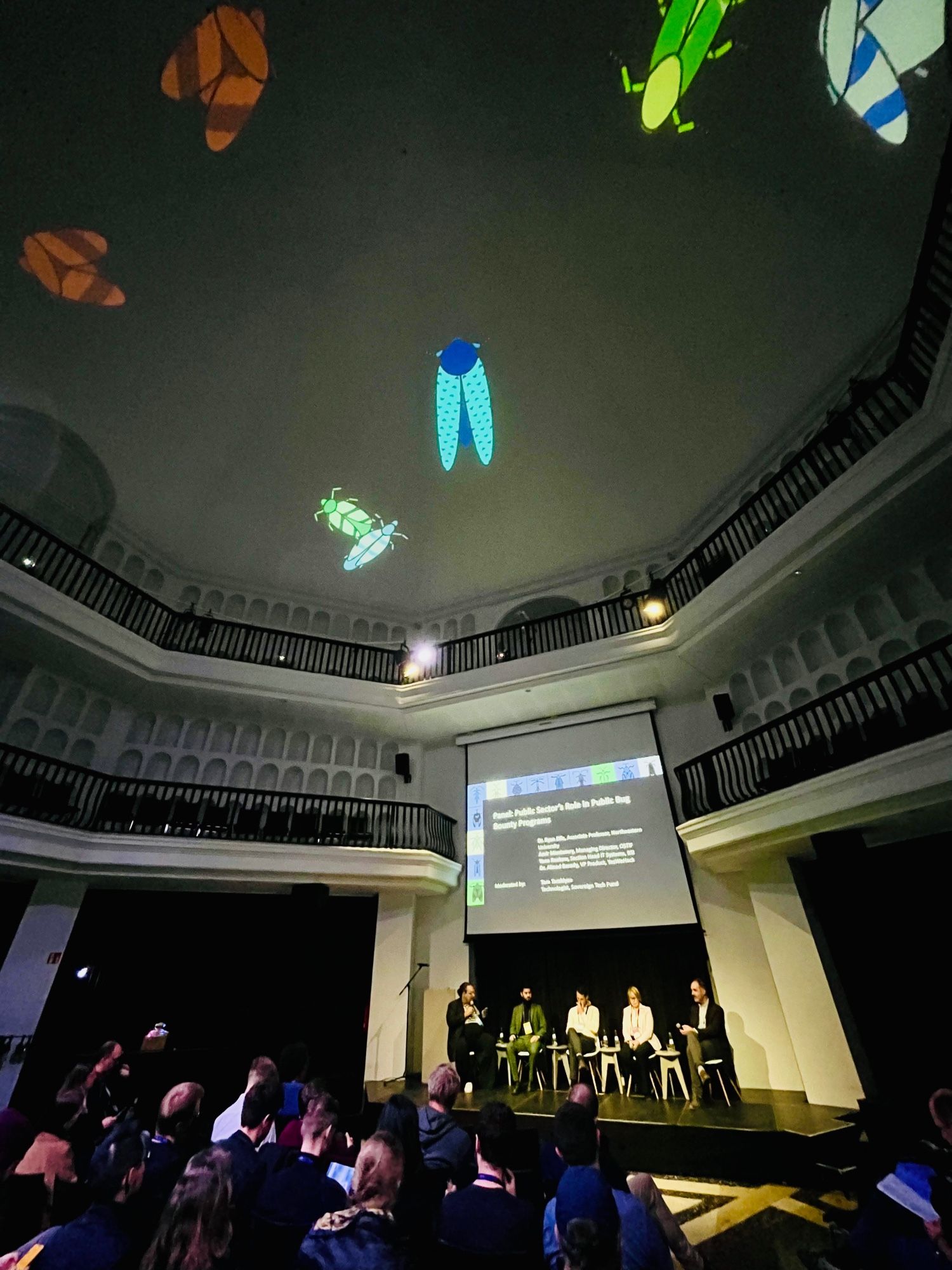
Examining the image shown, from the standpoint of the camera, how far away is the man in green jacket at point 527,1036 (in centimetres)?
684

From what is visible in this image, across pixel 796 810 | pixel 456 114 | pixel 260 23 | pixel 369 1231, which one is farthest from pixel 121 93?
pixel 796 810

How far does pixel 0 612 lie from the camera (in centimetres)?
692

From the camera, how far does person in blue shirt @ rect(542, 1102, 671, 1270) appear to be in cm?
173

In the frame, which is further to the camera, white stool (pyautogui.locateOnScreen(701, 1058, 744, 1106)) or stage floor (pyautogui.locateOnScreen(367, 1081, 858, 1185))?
white stool (pyautogui.locateOnScreen(701, 1058, 744, 1106))

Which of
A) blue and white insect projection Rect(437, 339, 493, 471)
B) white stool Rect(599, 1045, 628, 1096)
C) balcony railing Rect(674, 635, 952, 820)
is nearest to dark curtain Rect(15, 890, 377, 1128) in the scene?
white stool Rect(599, 1045, 628, 1096)

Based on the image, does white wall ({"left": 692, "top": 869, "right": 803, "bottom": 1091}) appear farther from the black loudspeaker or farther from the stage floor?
the black loudspeaker

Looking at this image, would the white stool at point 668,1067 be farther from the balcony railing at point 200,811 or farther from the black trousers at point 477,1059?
the balcony railing at point 200,811

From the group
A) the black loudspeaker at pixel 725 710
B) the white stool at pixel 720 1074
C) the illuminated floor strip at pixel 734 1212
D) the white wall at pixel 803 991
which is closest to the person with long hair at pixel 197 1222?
the illuminated floor strip at pixel 734 1212

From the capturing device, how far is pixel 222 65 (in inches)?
219

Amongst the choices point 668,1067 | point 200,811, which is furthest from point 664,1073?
point 200,811

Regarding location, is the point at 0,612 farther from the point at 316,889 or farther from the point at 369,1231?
the point at 369,1231

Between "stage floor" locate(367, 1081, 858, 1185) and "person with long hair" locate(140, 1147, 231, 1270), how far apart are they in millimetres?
4492

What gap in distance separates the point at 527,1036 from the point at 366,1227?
6563mm

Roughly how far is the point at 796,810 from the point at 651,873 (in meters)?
2.63
